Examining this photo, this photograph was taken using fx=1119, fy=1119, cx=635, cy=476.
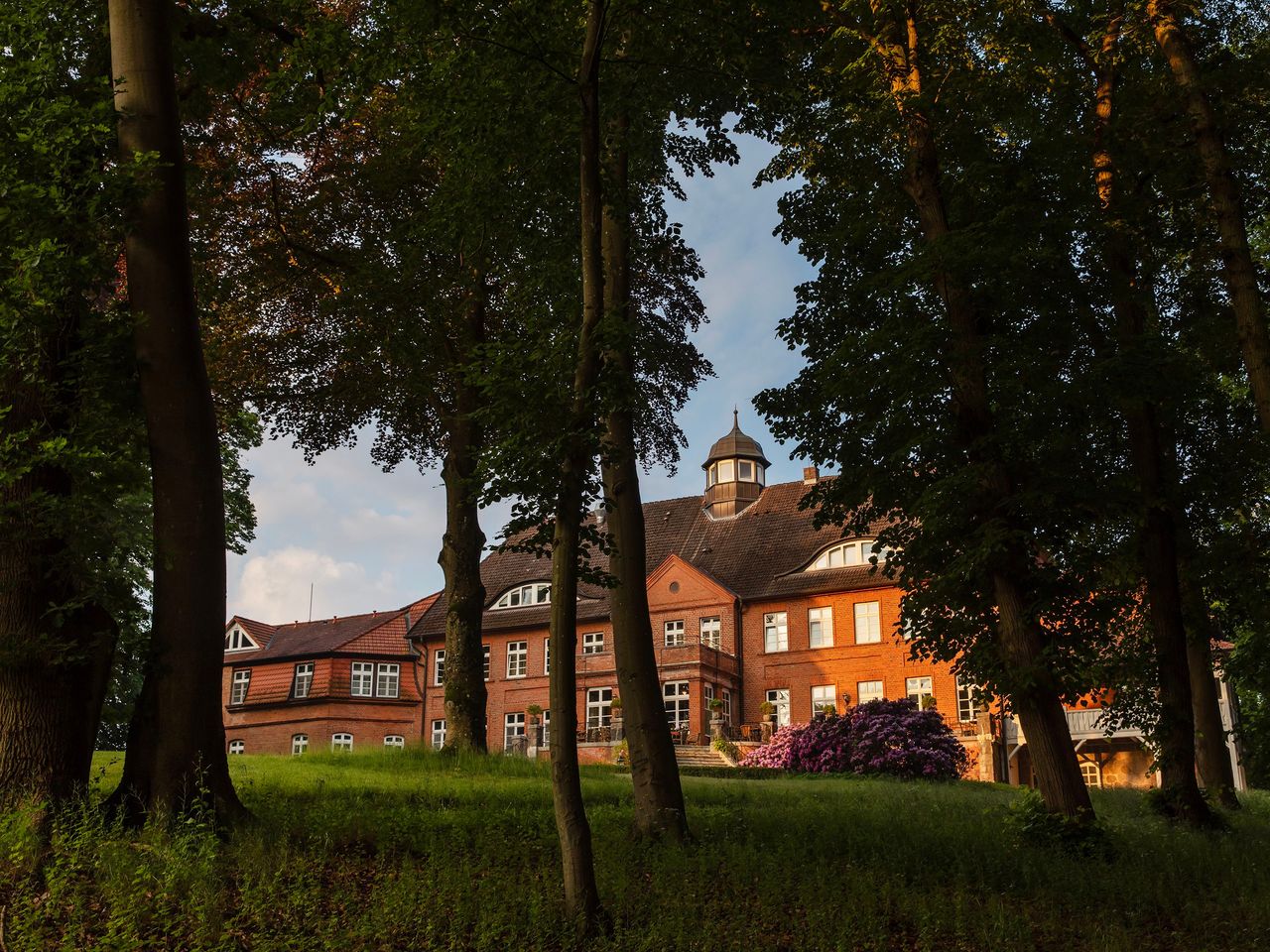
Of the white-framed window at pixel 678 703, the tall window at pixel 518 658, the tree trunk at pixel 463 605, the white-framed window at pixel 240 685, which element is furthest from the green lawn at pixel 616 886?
the white-framed window at pixel 240 685

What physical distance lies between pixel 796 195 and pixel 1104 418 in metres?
5.15

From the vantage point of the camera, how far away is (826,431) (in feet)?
48.0

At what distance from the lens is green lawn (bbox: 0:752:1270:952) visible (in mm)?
7430

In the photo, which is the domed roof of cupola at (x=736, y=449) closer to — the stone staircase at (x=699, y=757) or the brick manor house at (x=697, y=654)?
the brick manor house at (x=697, y=654)

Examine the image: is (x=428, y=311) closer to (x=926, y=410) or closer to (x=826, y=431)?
(x=826, y=431)

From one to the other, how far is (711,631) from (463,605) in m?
23.2

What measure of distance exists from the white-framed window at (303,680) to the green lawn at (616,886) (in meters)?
38.4

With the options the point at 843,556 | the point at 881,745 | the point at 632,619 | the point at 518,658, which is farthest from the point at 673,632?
the point at 632,619

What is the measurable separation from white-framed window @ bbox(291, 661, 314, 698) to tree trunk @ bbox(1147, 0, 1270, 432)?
43757 millimetres

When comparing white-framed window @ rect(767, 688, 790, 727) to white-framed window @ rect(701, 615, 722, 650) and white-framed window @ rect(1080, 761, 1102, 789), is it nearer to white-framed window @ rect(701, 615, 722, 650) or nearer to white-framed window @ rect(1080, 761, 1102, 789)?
white-framed window @ rect(701, 615, 722, 650)

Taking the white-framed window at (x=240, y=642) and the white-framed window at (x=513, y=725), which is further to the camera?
the white-framed window at (x=240, y=642)

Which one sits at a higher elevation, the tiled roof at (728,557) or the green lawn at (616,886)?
the tiled roof at (728,557)

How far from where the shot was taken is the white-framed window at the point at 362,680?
1900 inches

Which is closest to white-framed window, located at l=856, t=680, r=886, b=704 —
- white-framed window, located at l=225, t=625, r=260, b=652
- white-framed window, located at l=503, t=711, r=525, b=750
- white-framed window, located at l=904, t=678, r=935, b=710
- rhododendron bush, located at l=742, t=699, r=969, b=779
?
white-framed window, located at l=904, t=678, r=935, b=710
